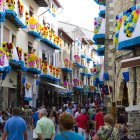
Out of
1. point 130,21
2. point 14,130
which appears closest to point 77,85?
point 130,21

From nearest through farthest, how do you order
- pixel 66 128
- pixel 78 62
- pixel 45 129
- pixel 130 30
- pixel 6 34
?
1. pixel 66 128
2. pixel 45 129
3. pixel 130 30
4. pixel 6 34
5. pixel 78 62

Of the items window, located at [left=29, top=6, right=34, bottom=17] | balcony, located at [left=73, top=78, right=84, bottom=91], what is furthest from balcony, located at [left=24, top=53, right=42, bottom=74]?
balcony, located at [left=73, top=78, right=84, bottom=91]

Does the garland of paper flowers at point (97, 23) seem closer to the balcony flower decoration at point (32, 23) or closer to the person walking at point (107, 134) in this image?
the balcony flower decoration at point (32, 23)

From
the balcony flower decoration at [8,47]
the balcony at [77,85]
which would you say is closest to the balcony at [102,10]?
the balcony flower decoration at [8,47]

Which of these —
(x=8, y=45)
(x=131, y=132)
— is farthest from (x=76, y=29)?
(x=131, y=132)

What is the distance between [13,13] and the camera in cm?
2542

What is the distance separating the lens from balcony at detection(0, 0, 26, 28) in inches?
928

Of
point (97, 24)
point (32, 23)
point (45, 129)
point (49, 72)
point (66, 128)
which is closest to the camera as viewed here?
point (66, 128)

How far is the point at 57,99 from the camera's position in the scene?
151 ft

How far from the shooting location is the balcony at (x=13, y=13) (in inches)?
928

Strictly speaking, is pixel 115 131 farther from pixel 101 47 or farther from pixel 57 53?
pixel 57 53

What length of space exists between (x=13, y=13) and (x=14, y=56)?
258 centimetres

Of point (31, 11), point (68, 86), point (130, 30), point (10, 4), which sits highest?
point (31, 11)

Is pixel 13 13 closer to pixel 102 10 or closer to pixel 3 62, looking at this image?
pixel 3 62
